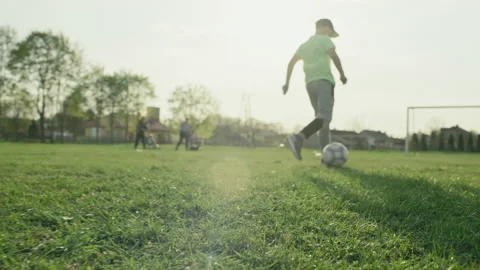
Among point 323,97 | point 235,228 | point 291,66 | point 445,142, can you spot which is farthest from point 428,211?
point 445,142

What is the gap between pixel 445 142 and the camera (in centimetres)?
5447

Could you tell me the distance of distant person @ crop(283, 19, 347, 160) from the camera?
6238mm

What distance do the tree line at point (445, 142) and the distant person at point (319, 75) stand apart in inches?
1969

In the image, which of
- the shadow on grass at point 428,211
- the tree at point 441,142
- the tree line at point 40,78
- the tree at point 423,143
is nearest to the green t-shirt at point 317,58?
the shadow on grass at point 428,211

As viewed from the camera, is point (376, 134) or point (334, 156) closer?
point (334, 156)

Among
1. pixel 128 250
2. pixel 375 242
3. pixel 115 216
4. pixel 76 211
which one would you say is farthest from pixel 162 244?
pixel 375 242

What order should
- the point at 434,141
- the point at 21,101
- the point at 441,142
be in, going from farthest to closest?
the point at 434,141 → the point at 441,142 → the point at 21,101

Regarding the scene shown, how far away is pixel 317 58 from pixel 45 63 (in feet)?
133

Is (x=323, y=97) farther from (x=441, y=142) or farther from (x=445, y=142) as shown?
(x=445, y=142)

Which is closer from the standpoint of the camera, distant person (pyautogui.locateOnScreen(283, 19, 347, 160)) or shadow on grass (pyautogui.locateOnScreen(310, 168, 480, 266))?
shadow on grass (pyautogui.locateOnScreen(310, 168, 480, 266))

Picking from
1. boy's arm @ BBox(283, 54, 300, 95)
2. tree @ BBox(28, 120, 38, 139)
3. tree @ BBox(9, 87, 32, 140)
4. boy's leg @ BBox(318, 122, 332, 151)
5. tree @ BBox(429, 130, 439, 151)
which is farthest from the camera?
A: tree @ BBox(429, 130, 439, 151)

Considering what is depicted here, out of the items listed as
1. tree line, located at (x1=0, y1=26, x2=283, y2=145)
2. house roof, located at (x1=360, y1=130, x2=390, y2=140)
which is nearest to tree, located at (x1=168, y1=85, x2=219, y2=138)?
tree line, located at (x1=0, y1=26, x2=283, y2=145)

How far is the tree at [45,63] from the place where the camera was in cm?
3841

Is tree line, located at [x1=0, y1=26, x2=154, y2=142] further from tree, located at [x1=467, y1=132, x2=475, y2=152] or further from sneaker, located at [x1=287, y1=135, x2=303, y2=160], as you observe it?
tree, located at [x1=467, y1=132, x2=475, y2=152]
